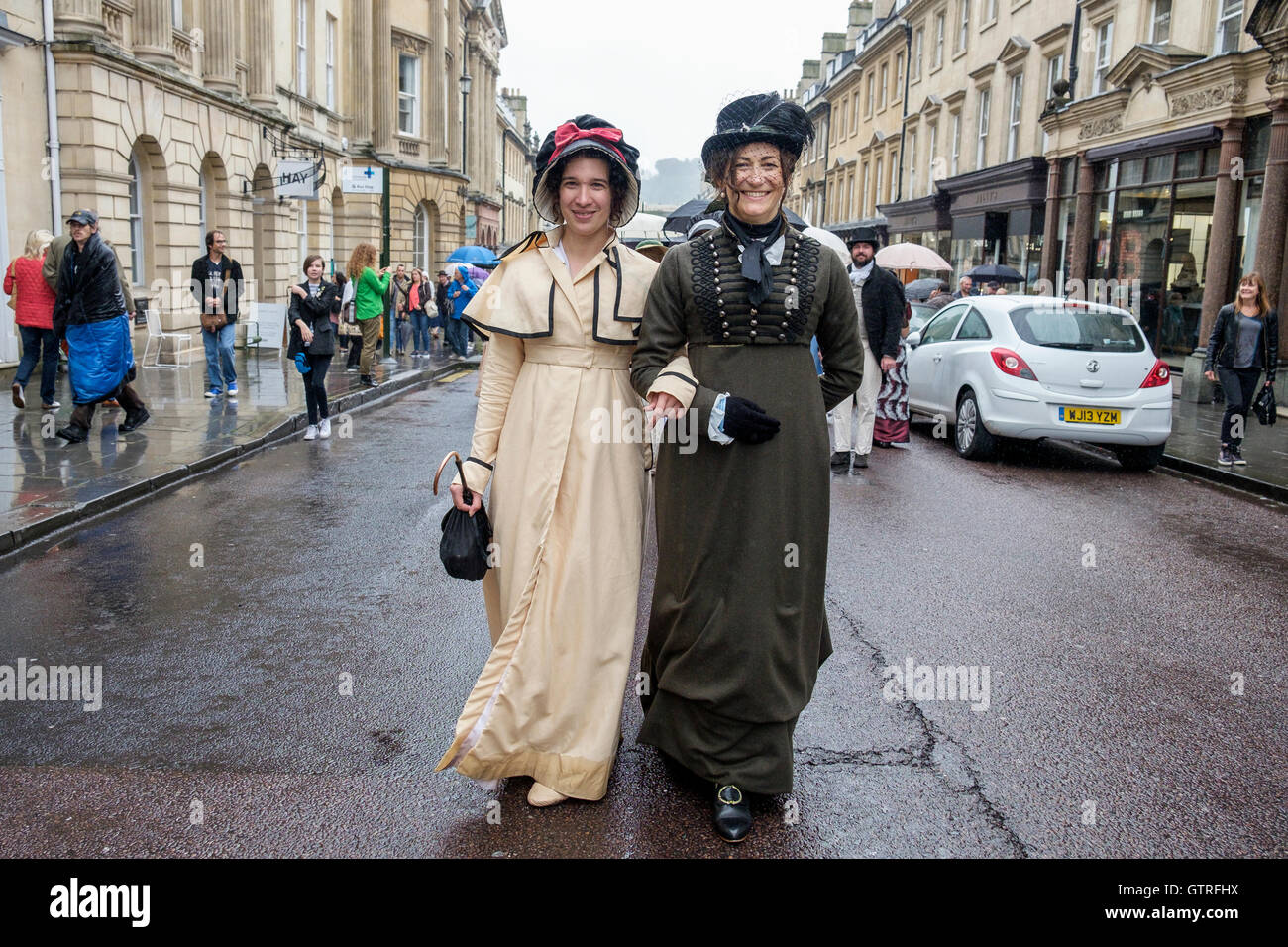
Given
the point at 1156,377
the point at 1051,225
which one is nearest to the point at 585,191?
the point at 1156,377

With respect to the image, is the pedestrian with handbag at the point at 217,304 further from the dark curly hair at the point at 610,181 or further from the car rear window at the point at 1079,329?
the dark curly hair at the point at 610,181

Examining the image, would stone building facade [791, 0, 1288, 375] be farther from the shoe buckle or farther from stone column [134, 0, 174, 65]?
the shoe buckle

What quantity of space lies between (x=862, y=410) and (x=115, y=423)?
7207 mm

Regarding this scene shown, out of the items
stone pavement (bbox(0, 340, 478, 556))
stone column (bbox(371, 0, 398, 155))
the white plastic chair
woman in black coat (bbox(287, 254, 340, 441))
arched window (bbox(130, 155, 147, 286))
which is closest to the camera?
stone pavement (bbox(0, 340, 478, 556))

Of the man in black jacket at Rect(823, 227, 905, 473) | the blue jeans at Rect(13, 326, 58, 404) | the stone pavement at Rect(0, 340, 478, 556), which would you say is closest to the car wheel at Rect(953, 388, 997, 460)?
the man in black jacket at Rect(823, 227, 905, 473)

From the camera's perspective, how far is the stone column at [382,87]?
34.6m

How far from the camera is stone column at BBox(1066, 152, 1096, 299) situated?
2173 cm

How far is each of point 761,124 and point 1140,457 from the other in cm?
847

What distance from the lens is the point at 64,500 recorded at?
738cm

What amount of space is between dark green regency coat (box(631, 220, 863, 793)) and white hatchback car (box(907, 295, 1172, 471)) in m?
7.44

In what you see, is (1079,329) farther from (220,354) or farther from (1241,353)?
(220,354)
